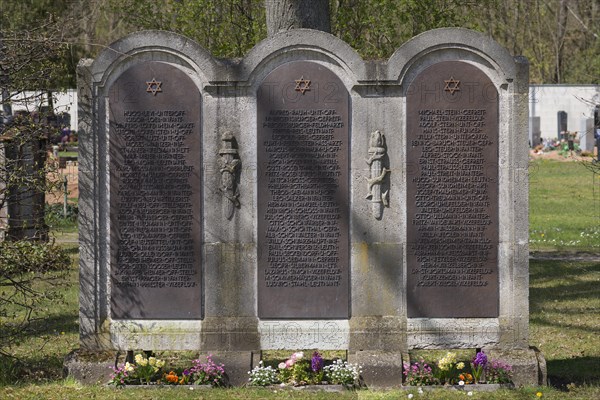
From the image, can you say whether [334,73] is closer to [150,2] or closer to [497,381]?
[497,381]

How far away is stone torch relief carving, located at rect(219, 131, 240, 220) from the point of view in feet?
30.3

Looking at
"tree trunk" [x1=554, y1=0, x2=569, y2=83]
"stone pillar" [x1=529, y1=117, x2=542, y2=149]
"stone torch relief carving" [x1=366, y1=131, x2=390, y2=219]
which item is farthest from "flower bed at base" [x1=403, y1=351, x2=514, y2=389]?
"tree trunk" [x1=554, y1=0, x2=569, y2=83]

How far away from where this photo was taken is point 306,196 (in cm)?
934

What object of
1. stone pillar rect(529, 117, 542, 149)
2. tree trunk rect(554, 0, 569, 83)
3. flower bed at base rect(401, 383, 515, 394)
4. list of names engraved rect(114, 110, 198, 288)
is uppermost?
tree trunk rect(554, 0, 569, 83)

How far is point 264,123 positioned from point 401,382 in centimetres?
266

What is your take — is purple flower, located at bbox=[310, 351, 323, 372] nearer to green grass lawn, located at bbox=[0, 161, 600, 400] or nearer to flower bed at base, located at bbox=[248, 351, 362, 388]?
flower bed at base, located at bbox=[248, 351, 362, 388]

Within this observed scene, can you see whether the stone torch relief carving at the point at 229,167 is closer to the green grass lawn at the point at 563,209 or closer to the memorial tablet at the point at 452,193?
the memorial tablet at the point at 452,193

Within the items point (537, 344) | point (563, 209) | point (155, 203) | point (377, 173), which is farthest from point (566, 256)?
point (155, 203)

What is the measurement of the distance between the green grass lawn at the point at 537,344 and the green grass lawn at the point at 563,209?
0.20 ft

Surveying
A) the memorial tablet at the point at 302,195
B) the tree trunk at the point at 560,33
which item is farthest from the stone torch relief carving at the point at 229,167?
the tree trunk at the point at 560,33

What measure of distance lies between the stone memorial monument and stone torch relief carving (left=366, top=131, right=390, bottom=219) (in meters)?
0.02

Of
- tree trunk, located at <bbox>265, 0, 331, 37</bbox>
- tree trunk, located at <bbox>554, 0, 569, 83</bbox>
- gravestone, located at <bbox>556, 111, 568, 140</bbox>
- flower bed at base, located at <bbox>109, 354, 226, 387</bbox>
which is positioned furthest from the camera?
tree trunk, located at <bbox>554, 0, 569, 83</bbox>

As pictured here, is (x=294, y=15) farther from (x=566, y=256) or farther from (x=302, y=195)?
(x=566, y=256)

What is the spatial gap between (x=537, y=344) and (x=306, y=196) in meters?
3.68
